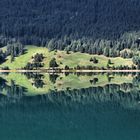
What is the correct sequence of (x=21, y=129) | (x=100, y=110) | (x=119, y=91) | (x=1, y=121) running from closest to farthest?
(x=21, y=129)
(x=1, y=121)
(x=100, y=110)
(x=119, y=91)

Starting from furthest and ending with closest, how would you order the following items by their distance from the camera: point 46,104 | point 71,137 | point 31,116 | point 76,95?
point 76,95 < point 46,104 < point 31,116 < point 71,137

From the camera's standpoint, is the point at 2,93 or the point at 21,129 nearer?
the point at 21,129

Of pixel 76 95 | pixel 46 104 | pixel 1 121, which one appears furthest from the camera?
pixel 76 95

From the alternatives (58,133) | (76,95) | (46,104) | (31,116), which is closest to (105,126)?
(58,133)

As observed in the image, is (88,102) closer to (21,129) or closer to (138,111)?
(138,111)

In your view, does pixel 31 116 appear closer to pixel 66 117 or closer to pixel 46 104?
pixel 66 117

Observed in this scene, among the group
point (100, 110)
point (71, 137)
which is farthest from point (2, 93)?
point (71, 137)
